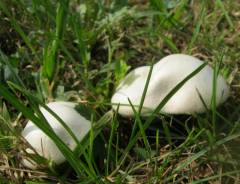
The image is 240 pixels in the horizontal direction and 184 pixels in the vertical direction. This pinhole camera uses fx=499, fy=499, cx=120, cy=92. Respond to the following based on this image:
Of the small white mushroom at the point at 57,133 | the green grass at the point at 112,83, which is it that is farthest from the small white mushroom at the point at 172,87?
the small white mushroom at the point at 57,133

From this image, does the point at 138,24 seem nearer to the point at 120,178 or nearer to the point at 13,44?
the point at 13,44

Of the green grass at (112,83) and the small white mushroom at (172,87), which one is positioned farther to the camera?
the small white mushroom at (172,87)

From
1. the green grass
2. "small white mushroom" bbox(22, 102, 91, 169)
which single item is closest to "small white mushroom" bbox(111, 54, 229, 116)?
the green grass

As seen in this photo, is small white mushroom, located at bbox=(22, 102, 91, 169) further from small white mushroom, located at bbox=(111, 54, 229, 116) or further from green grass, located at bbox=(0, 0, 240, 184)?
small white mushroom, located at bbox=(111, 54, 229, 116)

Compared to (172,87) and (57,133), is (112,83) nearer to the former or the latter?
(172,87)

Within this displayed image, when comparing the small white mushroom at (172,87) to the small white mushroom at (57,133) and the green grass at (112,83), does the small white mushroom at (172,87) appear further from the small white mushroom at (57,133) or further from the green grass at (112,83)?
the small white mushroom at (57,133)

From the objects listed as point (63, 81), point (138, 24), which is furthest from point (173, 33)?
point (63, 81)
